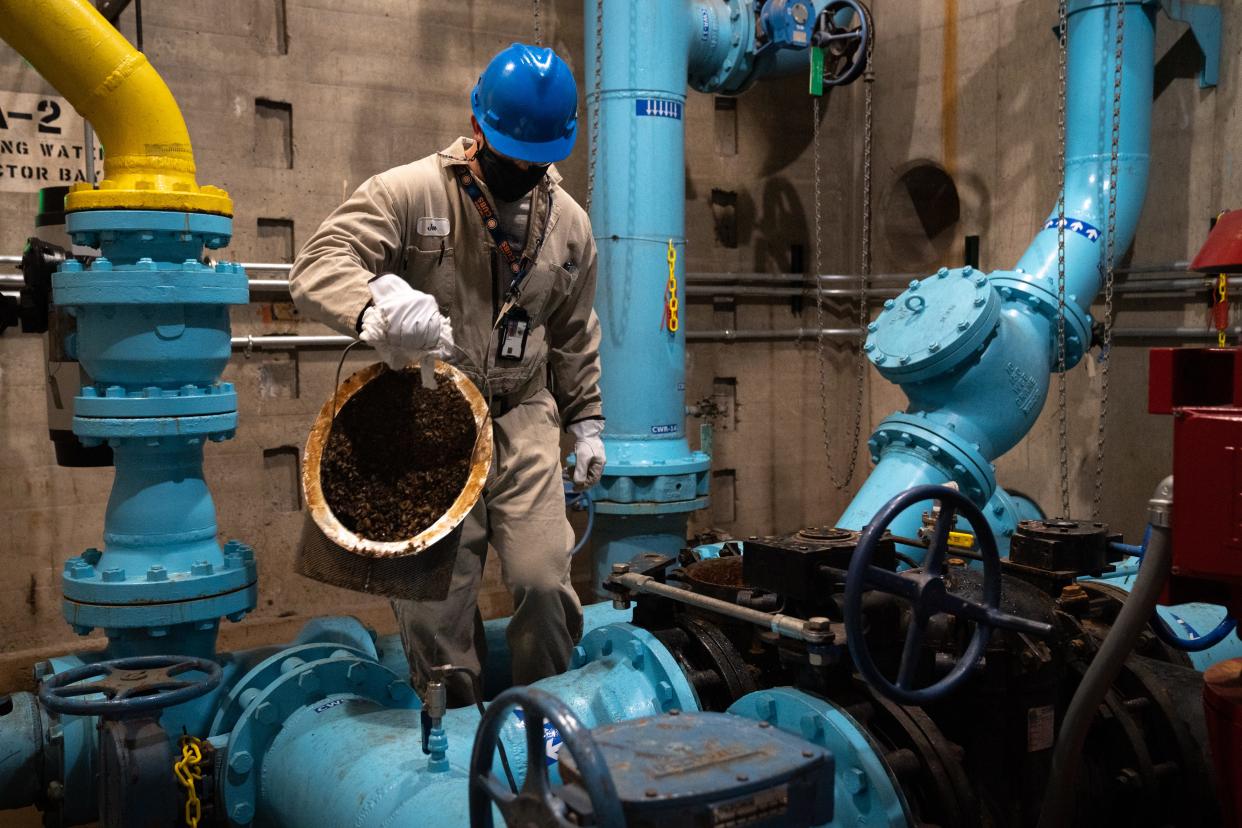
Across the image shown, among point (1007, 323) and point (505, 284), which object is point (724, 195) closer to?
point (1007, 323)

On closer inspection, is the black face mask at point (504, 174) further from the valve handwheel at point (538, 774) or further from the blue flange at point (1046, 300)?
the blue flange at point (1046, 300)

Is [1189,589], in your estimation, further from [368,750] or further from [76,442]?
[76,442]

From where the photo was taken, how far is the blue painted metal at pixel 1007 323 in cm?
316

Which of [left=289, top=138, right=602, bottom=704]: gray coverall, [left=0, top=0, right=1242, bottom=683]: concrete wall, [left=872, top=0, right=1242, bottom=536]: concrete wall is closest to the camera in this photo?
[left=289, top=138, right=602, bottom=704]: gray coverall

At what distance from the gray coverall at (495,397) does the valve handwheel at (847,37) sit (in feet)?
6.78

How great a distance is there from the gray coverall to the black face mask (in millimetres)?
36

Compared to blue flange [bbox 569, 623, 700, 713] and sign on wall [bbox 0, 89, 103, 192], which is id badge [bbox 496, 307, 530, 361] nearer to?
blue flange [bbox 569, 623, 700, 713]

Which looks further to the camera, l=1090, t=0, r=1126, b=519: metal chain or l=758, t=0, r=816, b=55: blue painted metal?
l=758, t=0, r=816, b=55: blue painted metal

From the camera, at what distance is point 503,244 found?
2445 mm

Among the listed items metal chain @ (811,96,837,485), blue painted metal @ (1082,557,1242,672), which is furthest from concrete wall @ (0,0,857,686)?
blue painted metal @ (1082,557,1242,672)

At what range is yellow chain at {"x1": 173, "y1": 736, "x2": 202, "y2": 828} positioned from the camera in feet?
6.53

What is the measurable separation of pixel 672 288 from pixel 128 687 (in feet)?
7.49

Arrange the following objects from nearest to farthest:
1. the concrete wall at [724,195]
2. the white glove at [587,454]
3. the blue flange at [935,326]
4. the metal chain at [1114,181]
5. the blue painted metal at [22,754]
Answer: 1. the blue painted metal at [22,754]
2. the white glove at [587,454]
3. the blue flange at [935,326]
4. the metal chain at [1114,181]
5. the concrete wall at [724,195]

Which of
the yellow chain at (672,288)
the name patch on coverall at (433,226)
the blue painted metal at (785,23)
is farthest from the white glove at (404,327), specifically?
the blue painted metal at (785,23)
